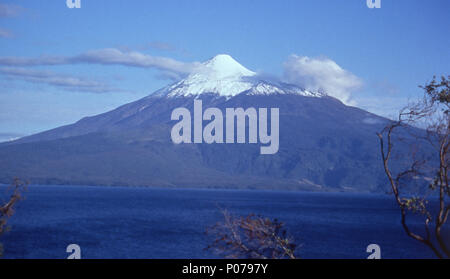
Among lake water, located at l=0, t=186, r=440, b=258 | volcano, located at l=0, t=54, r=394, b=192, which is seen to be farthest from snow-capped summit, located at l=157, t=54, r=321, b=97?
lake water, located at l=0, t=186, r=440, b=258

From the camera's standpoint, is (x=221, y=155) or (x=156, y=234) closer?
(x=156, y=234)

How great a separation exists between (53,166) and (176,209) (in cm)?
7253

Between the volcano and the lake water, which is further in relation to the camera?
the volcano

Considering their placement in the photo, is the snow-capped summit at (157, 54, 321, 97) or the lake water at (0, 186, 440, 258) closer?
the lake water at (0, 186, 440, 258)

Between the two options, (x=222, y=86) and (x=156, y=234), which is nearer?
(x=156, y=234)

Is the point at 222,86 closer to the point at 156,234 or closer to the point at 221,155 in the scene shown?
the point at 221,155

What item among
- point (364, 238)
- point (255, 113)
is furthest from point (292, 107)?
point (364, 238)

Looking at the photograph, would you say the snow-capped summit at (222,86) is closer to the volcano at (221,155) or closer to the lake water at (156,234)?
the volcano at (221,155)

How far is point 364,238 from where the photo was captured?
42.8 m

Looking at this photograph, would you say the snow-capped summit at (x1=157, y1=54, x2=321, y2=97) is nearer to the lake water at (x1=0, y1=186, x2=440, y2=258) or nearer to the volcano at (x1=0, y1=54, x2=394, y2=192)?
the volcano at (x1=0, y1=54, x2=394, y2=192)

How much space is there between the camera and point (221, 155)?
14312 cm

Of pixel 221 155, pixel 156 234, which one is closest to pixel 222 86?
pixel 221 155

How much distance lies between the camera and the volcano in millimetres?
129000
